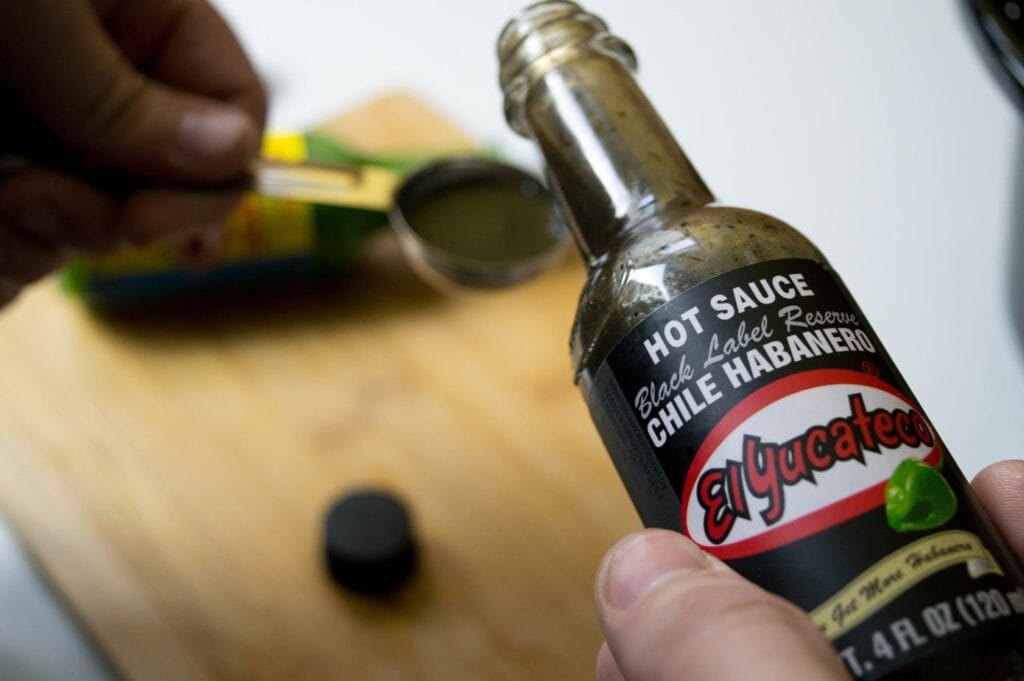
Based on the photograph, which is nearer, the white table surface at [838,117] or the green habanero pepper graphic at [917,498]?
the green habanero pepper graphic at [917,498]

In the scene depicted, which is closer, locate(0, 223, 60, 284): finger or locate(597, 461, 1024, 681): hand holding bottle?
locate(597, 461, 1024, 681): hand holding bottle

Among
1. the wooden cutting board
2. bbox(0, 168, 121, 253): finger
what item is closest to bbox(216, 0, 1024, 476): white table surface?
the wooden cutting board

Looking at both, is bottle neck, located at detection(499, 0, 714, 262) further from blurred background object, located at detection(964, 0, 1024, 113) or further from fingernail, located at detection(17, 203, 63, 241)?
fingernail, located at detection(17, 203, 63, 241)

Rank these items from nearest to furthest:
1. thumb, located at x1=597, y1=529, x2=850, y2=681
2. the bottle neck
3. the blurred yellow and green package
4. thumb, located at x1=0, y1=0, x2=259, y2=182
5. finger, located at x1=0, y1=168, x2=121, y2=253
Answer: thumb, located at x1=597, y1=529, x2=850, y2=681 → the bottle neck → thumb, located at x1=0, y1=0, x2=259, y2=182 → finger, located at x1=0, y1=168, x2=121, y2=253 → the blurred yellow and green package

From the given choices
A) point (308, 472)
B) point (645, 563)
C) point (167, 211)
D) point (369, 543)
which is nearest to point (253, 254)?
point (167, 211)

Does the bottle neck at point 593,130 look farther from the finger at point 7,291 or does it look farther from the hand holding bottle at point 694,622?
the finger at point 7,291

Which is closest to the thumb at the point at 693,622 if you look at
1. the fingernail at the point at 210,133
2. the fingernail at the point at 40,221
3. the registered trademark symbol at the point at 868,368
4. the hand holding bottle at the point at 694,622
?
the hand holding bottle at the point at 694,622
